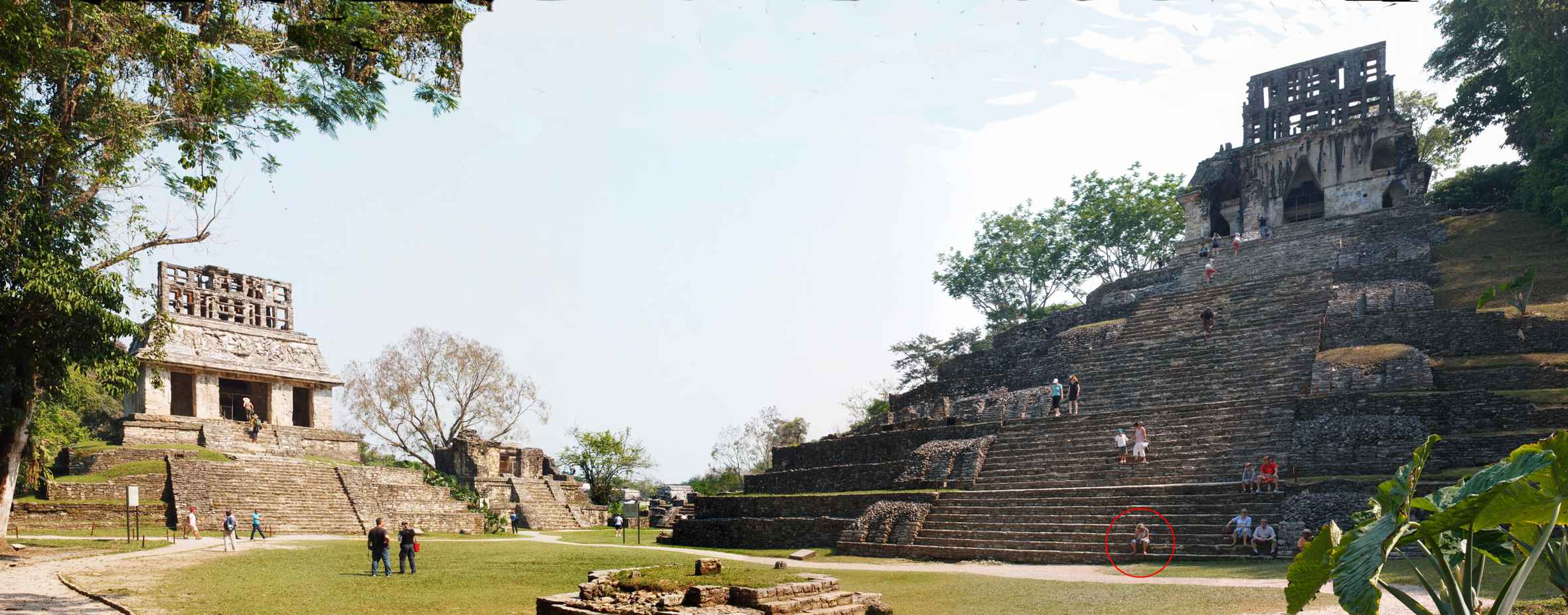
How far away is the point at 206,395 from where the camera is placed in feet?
102

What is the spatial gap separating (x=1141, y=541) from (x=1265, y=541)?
1585 mm

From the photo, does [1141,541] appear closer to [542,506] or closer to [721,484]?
[542,506]

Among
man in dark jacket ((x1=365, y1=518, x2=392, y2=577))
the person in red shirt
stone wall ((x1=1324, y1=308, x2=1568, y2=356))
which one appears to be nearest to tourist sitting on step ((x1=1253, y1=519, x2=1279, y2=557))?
the person in red shirt

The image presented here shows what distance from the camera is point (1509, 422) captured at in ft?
51.0

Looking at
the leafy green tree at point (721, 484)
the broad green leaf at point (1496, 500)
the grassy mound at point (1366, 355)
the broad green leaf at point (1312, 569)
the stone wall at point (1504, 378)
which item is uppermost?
the grassy mound at point (1366, 355)

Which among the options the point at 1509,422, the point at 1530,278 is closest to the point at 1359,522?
the point at 1509,422

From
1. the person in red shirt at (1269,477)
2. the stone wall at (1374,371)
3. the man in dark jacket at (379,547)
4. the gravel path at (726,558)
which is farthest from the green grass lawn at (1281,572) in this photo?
the man in dark jacket at (379,547)

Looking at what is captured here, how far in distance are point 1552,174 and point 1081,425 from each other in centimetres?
1471

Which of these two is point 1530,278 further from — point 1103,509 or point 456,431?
point 456,431

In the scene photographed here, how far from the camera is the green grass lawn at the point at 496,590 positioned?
420 inches

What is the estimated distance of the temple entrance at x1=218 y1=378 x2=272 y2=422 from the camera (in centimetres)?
3309


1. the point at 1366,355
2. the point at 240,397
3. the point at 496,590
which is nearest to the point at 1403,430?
the point at 1366,355

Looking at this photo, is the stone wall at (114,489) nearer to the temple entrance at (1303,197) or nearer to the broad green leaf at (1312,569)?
the broad green leaf at (1312,569)

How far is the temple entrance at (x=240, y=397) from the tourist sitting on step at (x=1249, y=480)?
27.9m
